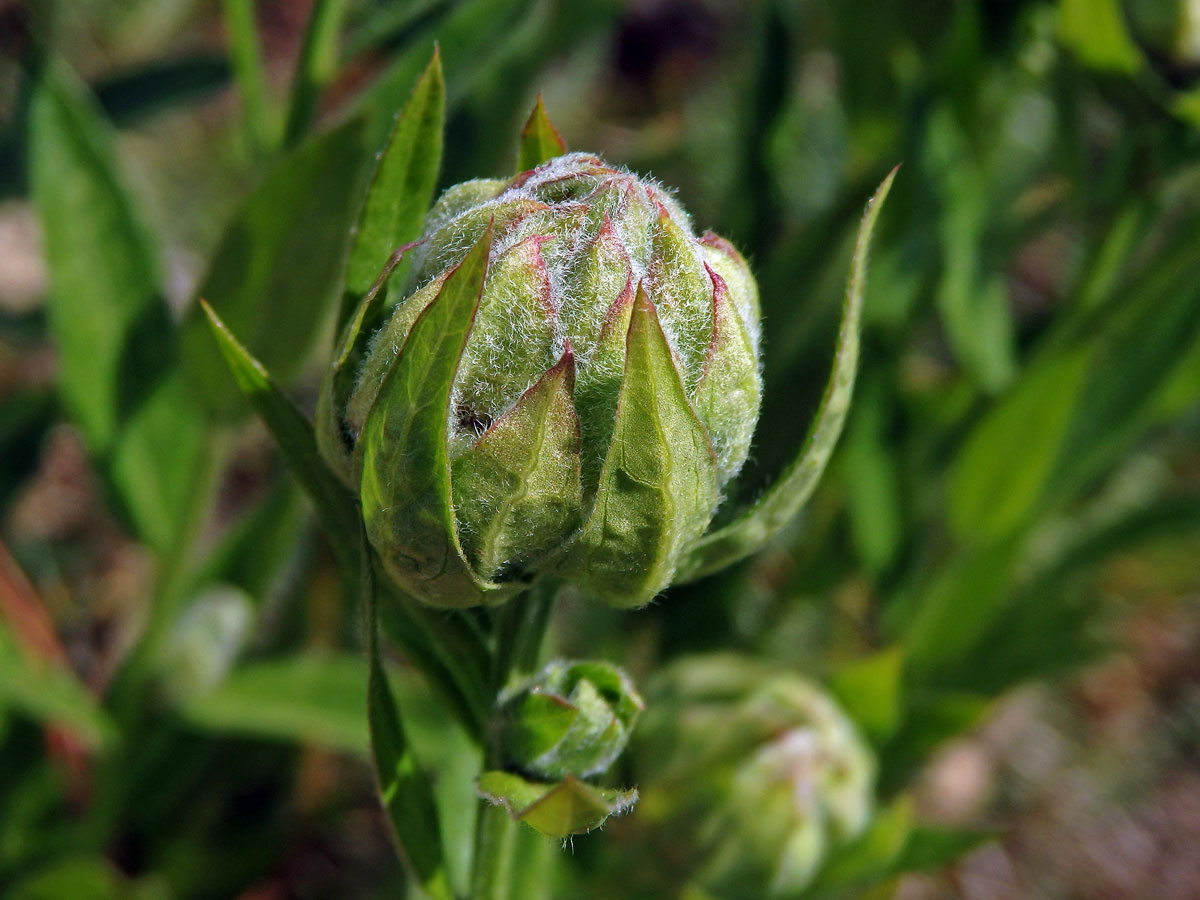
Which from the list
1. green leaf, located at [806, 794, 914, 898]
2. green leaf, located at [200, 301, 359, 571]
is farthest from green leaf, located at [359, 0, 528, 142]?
green leaf, located at [806, 794, 914, 898]

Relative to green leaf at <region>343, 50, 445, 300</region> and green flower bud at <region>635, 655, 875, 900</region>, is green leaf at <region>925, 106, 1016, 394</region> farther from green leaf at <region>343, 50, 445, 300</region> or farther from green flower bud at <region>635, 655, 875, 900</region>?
green leaf at <region>343, 50, 445, 300</region>

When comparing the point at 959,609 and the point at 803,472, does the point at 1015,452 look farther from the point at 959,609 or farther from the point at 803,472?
the point at 803,472

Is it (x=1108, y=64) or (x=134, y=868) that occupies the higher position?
(x=1108, y=64)

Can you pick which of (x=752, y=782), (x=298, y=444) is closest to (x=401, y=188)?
(x=298, y=444)

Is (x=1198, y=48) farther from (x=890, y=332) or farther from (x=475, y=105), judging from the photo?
(x=475, y=105)

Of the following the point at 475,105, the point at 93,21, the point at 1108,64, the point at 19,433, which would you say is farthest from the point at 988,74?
the point at 93,21

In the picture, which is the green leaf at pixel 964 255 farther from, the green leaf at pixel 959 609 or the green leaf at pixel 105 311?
the green leaf at pixel 105 311
